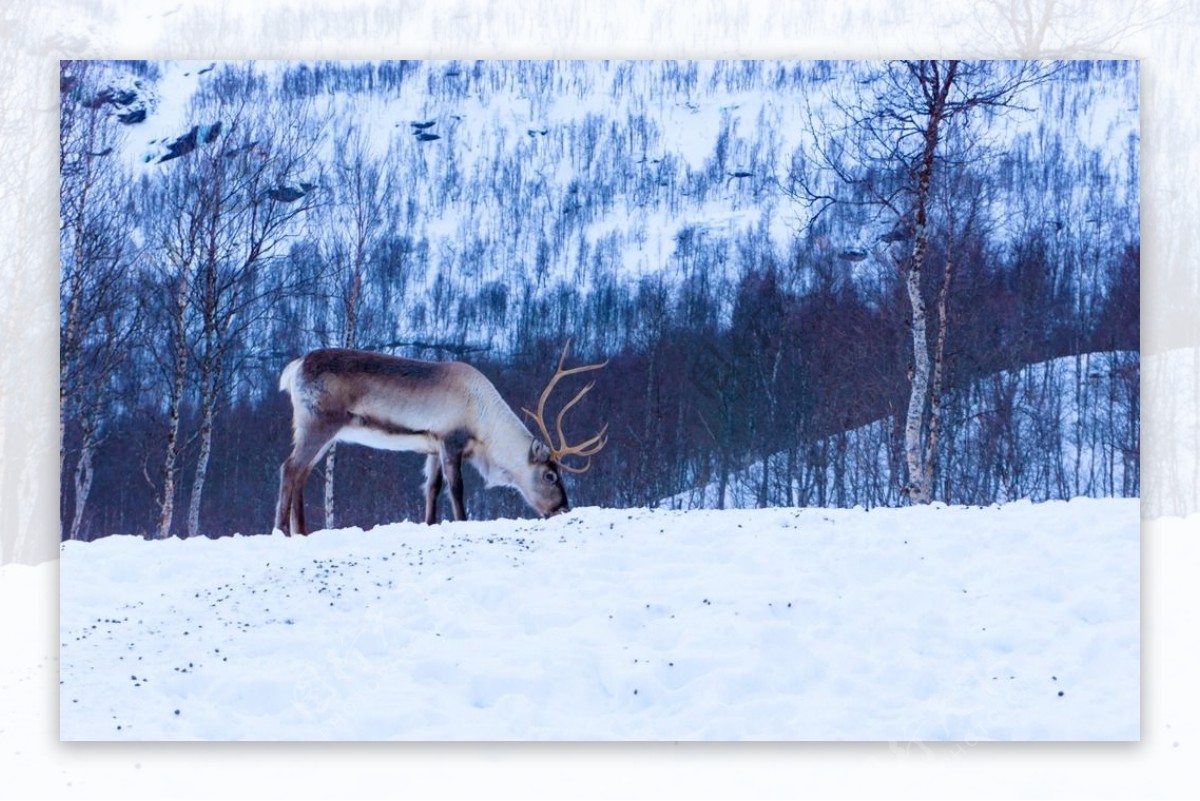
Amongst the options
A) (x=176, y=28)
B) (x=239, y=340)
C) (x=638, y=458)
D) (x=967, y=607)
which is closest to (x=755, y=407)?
(x=638, y=458)

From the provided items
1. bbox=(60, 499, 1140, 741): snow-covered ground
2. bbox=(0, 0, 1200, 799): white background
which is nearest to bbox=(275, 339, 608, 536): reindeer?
bbox=(60, 499, 1140, 741): snow-covered ground

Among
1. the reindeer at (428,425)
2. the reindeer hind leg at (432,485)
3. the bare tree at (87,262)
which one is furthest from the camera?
the reindeer hind leg at (432,485)

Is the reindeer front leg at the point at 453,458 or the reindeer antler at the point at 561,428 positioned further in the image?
the reindeer front leg at the point at 453,458

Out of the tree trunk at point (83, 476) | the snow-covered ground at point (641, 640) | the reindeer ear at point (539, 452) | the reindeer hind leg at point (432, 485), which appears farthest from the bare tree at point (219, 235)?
the reindeer ear at point (539, 452)

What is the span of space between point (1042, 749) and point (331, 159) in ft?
14.3

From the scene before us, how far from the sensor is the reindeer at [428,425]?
726 cm

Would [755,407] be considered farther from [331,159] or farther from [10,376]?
[10,376]

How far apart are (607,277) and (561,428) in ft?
3.03

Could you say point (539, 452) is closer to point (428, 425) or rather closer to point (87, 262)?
point (428, 425)

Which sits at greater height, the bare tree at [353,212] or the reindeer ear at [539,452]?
the bare tree at [353,212]

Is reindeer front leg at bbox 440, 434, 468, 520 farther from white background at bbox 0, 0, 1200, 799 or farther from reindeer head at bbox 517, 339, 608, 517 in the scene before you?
white background at bbox 0, 0, 1200, 799

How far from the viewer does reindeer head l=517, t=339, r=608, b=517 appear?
23.6 feet

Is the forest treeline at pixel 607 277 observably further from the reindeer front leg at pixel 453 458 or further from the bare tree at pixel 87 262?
the reindeer front leg at pixel 453 458

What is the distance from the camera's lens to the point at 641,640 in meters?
5.69
